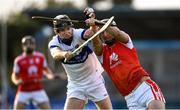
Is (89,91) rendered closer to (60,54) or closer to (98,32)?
(60,54)

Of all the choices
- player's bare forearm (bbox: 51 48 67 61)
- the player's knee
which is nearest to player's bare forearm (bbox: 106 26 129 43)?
player's bare forearm (bbox: 51 48 67 61)

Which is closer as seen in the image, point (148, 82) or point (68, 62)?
point (148, 82)

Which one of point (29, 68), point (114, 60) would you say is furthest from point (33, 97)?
point (114, 60)

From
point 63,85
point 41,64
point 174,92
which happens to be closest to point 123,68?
point 41,64

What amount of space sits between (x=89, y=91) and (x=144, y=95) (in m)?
1.93

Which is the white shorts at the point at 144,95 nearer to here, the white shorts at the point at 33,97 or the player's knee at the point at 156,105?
the player's knee at the point at 156,105

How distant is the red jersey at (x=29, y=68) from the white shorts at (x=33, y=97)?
0.10 metres

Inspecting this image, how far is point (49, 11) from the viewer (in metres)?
38.9

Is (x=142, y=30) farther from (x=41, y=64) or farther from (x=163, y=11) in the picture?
(x=41, y=64)

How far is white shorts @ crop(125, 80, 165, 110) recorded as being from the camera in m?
13.1

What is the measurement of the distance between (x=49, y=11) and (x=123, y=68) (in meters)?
25.8

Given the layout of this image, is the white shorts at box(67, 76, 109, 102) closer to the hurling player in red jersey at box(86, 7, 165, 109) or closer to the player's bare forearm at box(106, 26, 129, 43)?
the hurling player in red jersey at box(86, 7, 165, 109)

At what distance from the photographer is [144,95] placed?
13.2 m

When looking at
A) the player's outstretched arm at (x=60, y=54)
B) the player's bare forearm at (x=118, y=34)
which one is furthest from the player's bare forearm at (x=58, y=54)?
the player's bare forearm at (x=118, y=34)
